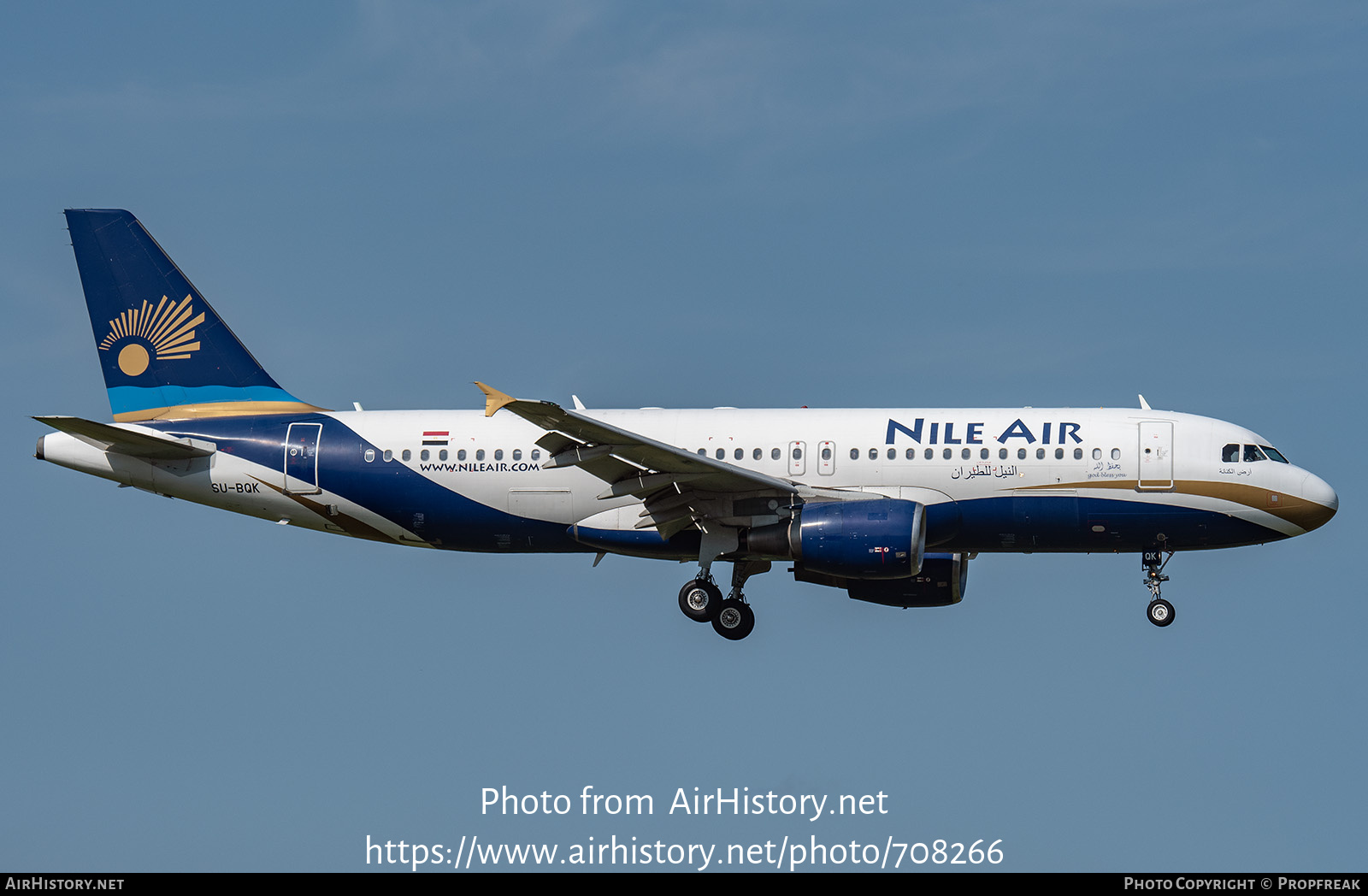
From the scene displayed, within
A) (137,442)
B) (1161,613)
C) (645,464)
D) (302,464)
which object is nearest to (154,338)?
(137,442)

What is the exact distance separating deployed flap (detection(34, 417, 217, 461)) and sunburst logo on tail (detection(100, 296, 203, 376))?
7.02 feet

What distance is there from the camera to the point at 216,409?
4378 centimetres

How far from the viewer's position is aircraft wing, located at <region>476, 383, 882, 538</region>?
3772 centimetres

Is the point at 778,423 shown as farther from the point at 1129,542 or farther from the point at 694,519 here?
the point at 1129,542

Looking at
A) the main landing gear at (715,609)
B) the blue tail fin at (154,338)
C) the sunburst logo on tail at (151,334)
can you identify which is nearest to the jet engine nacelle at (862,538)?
the main landing gear at (715,609)

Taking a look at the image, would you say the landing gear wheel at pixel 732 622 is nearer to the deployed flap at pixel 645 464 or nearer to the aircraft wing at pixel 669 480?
the aircraft wing at pixel 669 480

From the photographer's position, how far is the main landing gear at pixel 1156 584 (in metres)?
40.4

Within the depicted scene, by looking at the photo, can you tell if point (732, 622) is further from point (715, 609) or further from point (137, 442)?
point (137, 442)

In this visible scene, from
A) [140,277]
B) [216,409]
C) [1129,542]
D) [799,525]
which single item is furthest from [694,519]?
[140,277]

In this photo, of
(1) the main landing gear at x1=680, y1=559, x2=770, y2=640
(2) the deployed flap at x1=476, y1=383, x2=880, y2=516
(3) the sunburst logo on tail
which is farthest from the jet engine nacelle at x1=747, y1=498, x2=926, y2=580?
(3) the sunburst logo on tail

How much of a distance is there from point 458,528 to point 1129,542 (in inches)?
605

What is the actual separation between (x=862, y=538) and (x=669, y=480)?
4396mm

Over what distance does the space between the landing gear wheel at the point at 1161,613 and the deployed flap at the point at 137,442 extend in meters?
22.1

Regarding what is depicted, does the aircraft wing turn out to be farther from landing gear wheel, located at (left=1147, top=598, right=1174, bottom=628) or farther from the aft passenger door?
landing gear wheel, located at (left=1147, top=598, right=1174, bottom=628)
